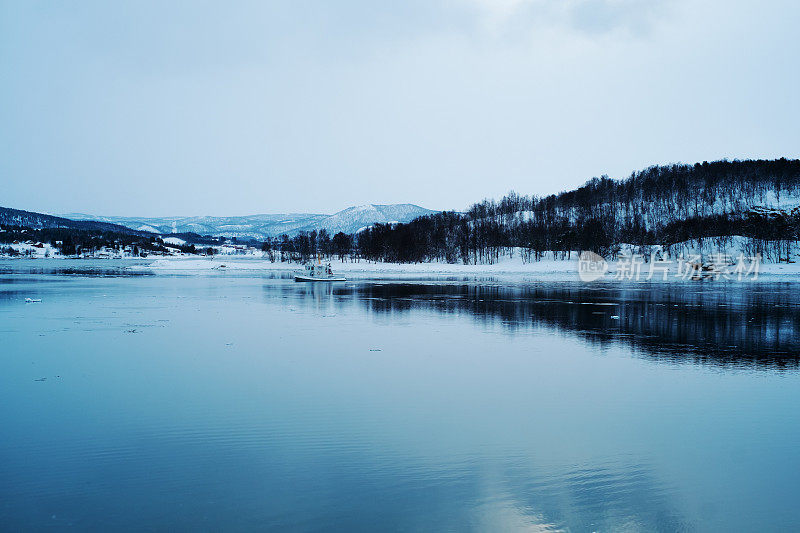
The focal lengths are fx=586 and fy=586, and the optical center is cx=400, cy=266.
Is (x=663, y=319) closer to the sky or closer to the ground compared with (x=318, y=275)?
closer to the ground

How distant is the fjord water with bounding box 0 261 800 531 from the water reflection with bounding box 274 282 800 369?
22cm

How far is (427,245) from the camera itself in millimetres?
119688

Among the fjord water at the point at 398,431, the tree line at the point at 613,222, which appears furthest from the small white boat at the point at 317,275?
the tree line at the point at 613,222

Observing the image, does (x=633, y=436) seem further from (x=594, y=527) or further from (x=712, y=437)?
(x=594, y=527)

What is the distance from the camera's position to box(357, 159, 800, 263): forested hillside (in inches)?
4377

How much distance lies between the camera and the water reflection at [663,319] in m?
15.0

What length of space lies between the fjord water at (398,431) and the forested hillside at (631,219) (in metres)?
95.3

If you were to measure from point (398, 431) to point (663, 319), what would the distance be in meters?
17.2

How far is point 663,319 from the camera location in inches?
878

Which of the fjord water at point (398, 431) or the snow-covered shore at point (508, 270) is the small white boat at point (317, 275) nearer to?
the snow-covered shore at point (508, 270)

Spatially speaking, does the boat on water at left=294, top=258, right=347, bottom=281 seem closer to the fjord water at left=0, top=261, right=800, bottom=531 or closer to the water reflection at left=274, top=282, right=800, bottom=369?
the water reflection at left=274, top=282, right=800, bottom=369

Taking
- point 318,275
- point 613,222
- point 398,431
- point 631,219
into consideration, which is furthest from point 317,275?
point 631,219

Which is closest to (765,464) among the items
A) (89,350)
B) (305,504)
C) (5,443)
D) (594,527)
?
(594,527)

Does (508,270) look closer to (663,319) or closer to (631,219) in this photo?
(663,319)
